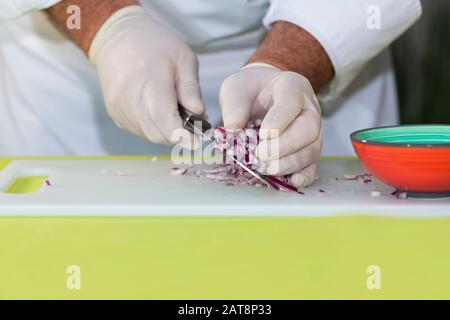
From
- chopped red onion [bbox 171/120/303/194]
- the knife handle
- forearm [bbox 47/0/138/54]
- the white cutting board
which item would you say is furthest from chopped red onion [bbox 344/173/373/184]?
forearm [bbox 47/0/138/54]

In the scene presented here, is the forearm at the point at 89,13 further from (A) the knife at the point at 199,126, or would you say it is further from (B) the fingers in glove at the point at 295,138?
(B) the fingers in glove at the point at 295,138

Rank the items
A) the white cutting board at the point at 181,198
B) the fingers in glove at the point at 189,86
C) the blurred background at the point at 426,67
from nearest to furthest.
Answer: the white cutting board at the point at 181,198 < the fingers in glove at the point at 189,86 < the blurred background at the point at 426,67

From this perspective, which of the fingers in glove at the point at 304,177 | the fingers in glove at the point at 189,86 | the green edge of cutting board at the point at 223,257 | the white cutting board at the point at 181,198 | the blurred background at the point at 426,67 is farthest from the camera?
the blurred background at the point at 426,67

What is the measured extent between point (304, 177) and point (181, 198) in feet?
0.60

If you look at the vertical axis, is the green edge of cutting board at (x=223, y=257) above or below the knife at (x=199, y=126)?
A: below

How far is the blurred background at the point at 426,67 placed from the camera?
227 cm

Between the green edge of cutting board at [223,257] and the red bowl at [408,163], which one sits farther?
the red bowl at [408,163]

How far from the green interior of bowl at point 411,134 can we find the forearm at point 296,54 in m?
0.25

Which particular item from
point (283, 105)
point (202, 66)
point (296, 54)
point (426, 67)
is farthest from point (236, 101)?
point (426, 67)

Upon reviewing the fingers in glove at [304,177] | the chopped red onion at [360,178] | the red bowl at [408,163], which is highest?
the red bowl at [408,163]

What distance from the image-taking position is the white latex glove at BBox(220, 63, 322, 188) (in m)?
1.14

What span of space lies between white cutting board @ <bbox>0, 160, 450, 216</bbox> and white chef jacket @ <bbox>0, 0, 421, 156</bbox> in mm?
294

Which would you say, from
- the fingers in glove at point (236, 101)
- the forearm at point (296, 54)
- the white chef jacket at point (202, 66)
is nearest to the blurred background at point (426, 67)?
the white chef jacket at point (202, 66)
